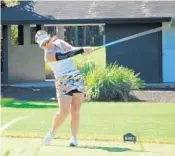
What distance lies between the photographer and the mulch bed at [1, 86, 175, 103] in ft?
52.8

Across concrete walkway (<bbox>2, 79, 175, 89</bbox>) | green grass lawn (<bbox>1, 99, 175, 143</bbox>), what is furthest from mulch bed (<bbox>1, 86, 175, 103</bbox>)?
green grass lawn (<bbox>1, 99, 175, 143</bbox>)

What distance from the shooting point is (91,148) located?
23.9ft

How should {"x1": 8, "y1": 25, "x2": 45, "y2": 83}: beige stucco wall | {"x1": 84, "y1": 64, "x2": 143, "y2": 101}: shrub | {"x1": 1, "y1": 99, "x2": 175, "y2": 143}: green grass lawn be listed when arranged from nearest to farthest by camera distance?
{"x1": 1, "y1": 99, "x2": 175, "y2": 143}: green grass lawn → {"x1": 84, "y1": 64, "x2": 143, "y2": 101}: shrub → {"x1": 8, "y1": 25, "x2": 45, "y2": 83}: beige stucco wall

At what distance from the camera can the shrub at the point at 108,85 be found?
50.9 ft

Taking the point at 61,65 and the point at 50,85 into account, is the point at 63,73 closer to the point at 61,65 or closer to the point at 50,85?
the point at 61,65

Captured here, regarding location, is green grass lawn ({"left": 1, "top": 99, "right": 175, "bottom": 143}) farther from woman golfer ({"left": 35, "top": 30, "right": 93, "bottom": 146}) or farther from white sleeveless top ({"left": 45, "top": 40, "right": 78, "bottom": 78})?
white sleeveless top ({"left": 45, "top": 40, "right": 78, "bottom": 78})

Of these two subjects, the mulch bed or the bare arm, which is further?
the mulch bed

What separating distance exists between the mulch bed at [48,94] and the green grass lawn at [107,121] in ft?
4.75

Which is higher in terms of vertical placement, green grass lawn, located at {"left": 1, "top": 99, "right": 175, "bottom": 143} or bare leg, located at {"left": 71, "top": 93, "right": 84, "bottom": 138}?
bare leg, located at {"left": 71, "top": 93, "right": 84, "bottom": 138}

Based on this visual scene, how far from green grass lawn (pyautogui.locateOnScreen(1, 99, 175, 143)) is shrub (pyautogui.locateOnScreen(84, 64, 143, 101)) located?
850 mm

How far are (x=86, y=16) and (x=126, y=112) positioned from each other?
8427 millimetres

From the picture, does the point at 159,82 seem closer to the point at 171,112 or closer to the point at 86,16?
the point at 86,16

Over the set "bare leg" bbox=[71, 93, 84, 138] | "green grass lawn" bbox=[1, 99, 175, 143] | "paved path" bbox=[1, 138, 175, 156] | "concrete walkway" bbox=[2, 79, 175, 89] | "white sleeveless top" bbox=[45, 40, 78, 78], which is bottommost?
"concrete walkway" bbox=[2, 79, 175, 89]

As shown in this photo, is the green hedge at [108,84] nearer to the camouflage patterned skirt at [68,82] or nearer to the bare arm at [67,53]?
the camouflage patterned skirt at [68,82]
